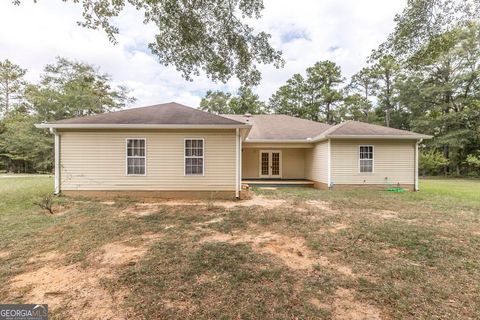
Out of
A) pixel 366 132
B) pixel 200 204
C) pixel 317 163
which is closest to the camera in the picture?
pixel 200 204

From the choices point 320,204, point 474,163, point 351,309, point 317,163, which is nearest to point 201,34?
point 351,309

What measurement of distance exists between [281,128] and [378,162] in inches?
236

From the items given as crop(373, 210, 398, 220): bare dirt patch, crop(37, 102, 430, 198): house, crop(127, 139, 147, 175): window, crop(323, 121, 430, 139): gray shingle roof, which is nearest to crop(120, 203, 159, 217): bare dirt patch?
crop(37, 102, 430, 198): house

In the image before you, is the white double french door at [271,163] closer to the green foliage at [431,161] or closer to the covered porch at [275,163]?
the covered porch at [275,163]

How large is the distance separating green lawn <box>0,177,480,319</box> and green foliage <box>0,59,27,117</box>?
2964cm

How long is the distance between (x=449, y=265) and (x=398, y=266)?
0.73m

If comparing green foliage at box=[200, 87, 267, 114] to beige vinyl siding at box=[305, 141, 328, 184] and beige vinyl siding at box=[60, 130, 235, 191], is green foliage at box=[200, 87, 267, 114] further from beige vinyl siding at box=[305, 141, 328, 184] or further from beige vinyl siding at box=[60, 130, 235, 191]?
beige vinyl siding at box=[60, 130, 235, 191]

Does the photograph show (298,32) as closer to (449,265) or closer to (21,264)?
(449,265)

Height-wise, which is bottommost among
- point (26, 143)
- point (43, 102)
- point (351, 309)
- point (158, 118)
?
point (351, 309)

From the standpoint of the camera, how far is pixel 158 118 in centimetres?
904

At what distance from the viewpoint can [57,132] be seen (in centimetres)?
862

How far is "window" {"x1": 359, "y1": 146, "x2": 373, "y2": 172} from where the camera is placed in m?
11.5

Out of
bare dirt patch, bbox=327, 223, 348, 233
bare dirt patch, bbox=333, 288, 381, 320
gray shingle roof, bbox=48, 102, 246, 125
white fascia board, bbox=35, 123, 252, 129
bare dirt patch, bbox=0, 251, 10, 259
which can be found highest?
gray shingle roof, bbox=48, 102, 246, 125

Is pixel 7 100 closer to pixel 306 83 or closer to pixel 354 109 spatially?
pixel 306 83
